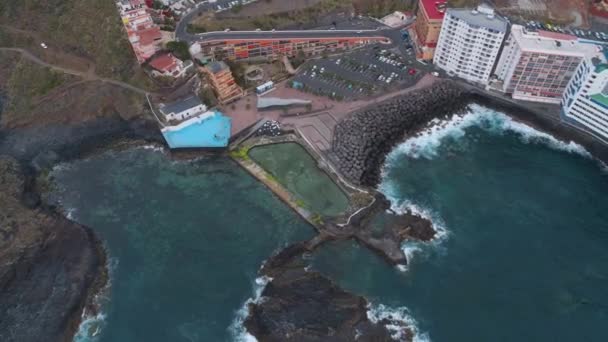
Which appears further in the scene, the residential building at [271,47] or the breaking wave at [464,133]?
the residential building at [271,47]

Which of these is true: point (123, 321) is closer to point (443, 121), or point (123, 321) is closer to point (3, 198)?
point (3, 198)

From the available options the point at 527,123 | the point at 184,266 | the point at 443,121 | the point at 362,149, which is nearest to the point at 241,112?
the point at 362,149

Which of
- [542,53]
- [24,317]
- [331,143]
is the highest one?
[542,53]

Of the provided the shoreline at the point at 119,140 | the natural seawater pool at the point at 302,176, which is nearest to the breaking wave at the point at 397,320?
the natural seawater pool at the point at 302,176

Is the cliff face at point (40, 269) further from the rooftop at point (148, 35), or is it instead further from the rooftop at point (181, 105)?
the rooftop at point (148, 35)

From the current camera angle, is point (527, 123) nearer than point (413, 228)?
No

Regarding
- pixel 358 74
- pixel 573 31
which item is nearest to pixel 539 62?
pixel 573 31
